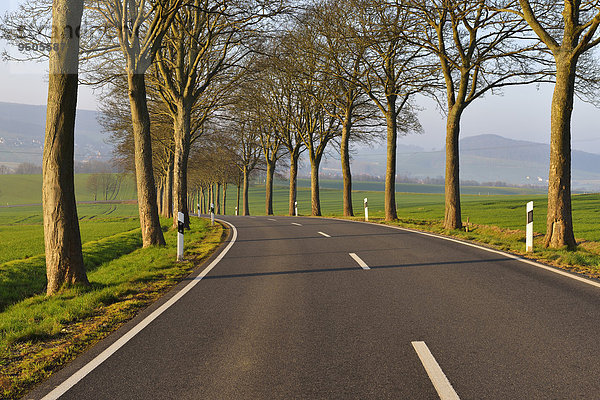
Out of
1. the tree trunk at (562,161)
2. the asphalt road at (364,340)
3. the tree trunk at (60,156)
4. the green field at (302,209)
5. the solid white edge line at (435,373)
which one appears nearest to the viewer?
the solid white edge line at (435,373)

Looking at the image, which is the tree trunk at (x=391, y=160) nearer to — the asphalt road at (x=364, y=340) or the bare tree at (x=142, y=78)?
the bare tree at (x=142, y=78)

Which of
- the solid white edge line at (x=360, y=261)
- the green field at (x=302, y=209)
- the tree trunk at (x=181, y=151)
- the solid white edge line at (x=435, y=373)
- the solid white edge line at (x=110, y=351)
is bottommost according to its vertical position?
the green field at (x=302, y=209)

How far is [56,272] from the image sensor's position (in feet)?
23.2

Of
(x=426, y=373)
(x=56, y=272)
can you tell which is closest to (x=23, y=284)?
(x=56, y=272)

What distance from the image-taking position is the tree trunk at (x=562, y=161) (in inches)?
405

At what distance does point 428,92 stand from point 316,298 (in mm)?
16781

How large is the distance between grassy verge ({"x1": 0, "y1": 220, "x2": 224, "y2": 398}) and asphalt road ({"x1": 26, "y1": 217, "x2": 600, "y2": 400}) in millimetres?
247

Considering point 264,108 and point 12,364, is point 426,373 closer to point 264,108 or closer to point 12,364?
point 12,364

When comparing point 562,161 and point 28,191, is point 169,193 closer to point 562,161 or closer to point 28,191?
point 562,161

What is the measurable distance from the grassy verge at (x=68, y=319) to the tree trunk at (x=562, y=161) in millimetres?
8451

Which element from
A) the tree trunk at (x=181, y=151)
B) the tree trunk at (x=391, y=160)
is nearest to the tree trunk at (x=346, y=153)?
the tree trunk at (x=391, y=160)

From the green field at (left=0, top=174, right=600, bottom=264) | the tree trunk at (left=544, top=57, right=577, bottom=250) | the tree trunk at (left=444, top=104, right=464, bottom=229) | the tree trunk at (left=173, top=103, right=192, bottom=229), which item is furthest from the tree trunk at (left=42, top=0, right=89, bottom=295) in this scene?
the tree trunk at (left=444, top=104, right=464, bottom=229)

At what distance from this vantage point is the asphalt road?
132 inches

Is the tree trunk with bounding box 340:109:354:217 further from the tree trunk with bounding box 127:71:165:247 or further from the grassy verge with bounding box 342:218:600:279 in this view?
the tree trunk with bounding box 127:71:165:247
